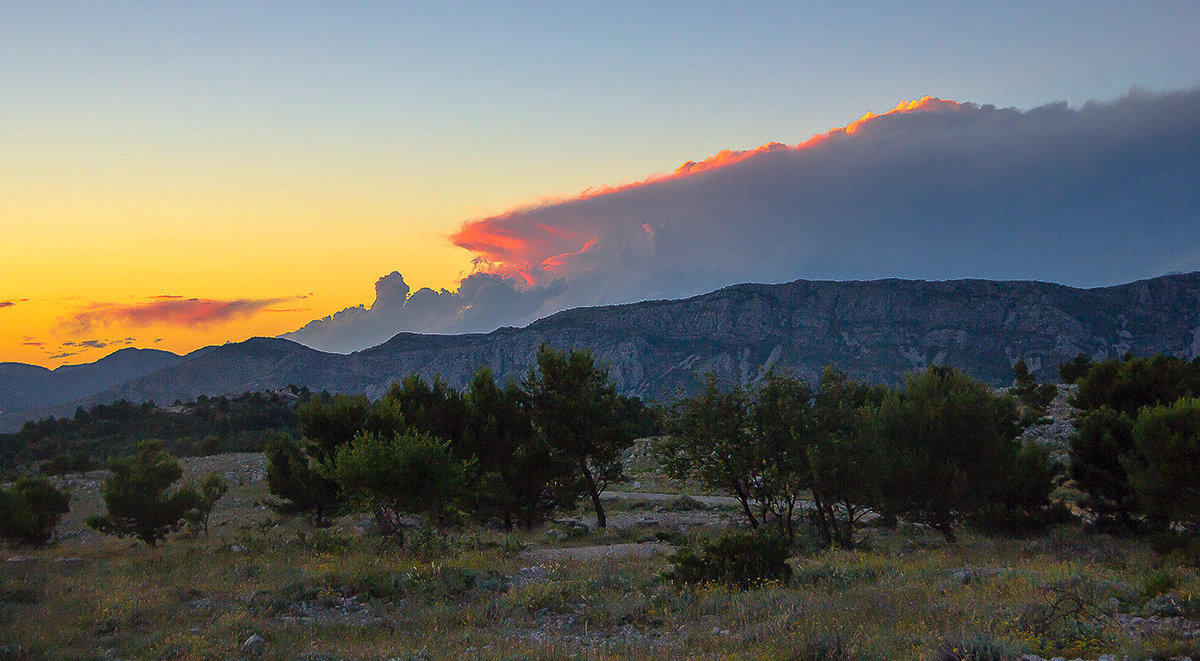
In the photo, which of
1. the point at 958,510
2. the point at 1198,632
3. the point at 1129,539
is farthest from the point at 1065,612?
the point at 1129,539

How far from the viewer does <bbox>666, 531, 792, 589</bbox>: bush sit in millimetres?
15320

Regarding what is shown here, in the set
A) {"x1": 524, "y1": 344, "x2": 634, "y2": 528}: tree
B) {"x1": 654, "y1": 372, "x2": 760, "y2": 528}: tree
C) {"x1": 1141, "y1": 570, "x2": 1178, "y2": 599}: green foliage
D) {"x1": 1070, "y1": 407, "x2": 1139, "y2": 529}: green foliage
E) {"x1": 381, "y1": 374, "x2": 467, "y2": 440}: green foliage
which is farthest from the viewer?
{"x1": 381, "y1": 374, "x2": 467, "y2": 440}: green foliage

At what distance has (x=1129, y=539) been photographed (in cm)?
2283

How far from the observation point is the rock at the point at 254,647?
10930mm

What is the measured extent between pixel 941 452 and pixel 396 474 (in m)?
19.0

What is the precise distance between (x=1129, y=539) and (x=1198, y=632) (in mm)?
16882

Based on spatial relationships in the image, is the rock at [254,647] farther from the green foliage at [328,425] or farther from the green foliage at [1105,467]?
the green foliage at [1105,467]

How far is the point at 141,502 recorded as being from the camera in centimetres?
2967

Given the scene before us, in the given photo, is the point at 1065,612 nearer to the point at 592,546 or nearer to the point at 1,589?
the point at 592,546

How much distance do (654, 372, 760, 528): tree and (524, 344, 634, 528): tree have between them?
368 inches

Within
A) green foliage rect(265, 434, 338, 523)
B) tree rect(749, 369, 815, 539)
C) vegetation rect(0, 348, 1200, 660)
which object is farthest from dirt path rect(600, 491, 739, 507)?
tree rect(749, 369, 815, 539)

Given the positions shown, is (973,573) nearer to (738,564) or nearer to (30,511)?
(738,564)

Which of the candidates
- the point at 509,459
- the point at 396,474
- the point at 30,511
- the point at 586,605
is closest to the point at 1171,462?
the point at 586,605

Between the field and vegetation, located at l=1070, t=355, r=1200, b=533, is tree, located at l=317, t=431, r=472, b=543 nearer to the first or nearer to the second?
the field
